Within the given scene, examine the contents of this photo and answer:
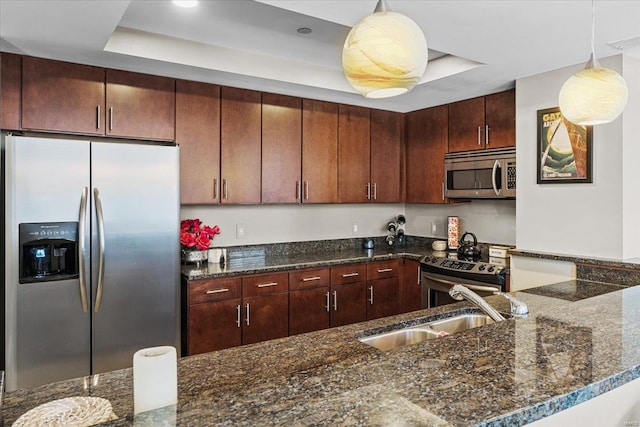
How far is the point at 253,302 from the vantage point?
129 inches

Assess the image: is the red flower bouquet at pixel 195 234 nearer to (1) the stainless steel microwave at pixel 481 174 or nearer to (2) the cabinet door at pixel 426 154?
(2) the cabinet door at pixel 426 154

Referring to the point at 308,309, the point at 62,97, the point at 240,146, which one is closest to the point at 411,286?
the point at 308,309

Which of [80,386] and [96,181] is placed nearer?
[80,386]

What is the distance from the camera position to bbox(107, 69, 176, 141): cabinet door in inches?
119

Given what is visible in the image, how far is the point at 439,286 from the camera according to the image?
147 inches

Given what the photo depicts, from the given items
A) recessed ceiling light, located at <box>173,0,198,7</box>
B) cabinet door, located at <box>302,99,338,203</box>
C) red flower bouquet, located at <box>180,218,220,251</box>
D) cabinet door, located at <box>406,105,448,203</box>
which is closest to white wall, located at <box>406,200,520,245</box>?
cabinet door, located at <box>406,105,448,203</box>

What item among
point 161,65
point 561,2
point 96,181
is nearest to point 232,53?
point 161,65

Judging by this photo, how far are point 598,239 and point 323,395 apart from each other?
2723 mm

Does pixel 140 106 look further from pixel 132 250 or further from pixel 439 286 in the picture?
pixel 439 286

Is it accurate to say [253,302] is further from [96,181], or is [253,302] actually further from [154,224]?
[96,181]

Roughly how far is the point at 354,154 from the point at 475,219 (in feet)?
4.33

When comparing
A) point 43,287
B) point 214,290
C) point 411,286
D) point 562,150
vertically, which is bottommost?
point 411,286

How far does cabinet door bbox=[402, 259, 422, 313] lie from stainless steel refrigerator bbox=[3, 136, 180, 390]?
6.73 feet

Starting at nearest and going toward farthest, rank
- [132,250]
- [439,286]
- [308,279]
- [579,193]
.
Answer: [132,250], [579,193], [308,279], [439,286]
